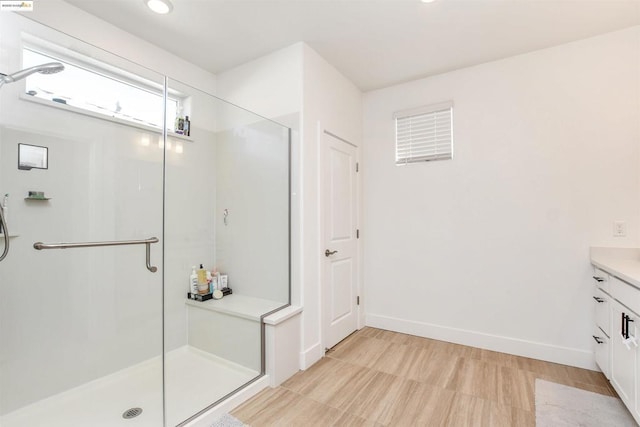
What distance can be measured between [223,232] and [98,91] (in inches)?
54.5

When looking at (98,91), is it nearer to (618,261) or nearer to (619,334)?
(619,334)

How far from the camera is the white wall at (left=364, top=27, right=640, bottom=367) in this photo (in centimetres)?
240

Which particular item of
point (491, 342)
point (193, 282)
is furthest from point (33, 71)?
point (491, 342)

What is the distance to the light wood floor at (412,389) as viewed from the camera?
1860 mm

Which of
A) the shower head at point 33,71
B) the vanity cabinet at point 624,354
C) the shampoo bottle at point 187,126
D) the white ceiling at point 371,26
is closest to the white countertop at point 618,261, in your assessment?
the vanity cabinet at point 624,354

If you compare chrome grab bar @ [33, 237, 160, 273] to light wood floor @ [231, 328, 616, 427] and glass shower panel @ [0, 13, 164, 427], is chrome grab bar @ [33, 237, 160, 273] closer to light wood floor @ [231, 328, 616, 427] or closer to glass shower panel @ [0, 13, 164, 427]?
glass shower panel @ [0, 13, 164, 427]

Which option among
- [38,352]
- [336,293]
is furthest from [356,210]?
[38,352]

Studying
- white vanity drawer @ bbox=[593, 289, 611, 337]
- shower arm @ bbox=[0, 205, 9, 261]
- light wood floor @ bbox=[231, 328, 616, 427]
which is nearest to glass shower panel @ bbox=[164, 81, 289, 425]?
light wood floor @ bbox=[231, 328, 616, 427]

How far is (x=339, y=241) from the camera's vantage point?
9.91 ft

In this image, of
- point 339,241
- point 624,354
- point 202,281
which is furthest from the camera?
point 339,241

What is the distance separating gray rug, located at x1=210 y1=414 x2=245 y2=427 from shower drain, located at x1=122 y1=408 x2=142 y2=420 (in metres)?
0.52

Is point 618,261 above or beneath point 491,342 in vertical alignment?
above

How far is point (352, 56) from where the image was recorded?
2732mm

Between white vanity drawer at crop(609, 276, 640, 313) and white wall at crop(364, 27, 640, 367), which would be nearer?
white vanity drawer at crop(609, 276, 640, 313)
